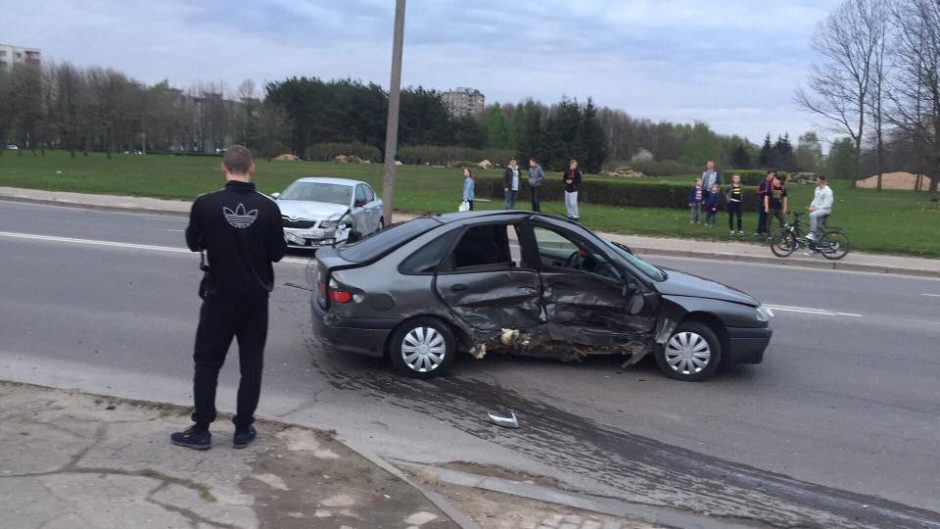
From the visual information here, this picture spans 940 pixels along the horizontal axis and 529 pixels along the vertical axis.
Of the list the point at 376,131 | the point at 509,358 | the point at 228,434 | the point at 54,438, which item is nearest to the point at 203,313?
the point at 228,434

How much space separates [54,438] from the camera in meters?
4.95

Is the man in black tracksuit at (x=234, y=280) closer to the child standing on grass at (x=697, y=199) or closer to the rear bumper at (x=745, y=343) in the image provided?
the rear bumper at (x=745, y=343)

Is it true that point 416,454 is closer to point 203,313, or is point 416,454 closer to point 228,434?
point 228,434

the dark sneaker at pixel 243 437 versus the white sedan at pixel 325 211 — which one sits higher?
the white sedan at pixel 325 211

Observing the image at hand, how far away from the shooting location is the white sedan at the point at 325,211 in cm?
1505

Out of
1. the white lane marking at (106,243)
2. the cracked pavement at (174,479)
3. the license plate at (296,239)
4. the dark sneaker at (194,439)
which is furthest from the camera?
the license plate at (296,239)

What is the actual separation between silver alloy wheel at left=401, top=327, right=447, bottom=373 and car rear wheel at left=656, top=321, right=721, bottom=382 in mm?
2012

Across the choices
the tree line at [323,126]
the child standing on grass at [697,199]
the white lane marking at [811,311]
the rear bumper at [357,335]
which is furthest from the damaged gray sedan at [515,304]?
the tree line at [323,126]

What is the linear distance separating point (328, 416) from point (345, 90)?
9861 centimetres

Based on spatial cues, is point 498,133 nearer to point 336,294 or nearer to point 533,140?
point 533,140

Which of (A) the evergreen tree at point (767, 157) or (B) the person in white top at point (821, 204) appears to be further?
(A) the evergreen tree at point (767, 157)

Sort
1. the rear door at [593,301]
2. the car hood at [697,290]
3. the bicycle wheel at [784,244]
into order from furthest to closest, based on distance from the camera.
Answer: the bicycle wheel at [784,244] → the car hood at [697,290] → the rear door at [593,301]

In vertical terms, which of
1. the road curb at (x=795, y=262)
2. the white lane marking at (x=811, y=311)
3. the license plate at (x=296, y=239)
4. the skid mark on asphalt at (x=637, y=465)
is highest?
the license plate at (x=296, y=239)

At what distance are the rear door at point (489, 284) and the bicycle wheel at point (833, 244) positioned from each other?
13.6 metres
